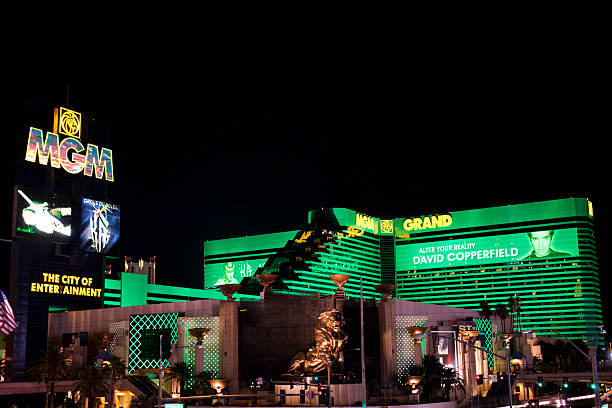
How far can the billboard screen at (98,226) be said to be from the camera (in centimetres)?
9738

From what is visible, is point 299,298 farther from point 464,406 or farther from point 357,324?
point 464,406

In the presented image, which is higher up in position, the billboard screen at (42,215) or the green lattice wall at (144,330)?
the billboard screen at (42,215)

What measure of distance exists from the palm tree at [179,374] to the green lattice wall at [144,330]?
6376mm

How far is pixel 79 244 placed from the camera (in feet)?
316

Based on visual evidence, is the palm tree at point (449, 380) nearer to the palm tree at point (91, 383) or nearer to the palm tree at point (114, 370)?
the palm tree at point (114, 370)

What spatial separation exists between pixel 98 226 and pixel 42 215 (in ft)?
27.1

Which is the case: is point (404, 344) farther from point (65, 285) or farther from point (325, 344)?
point (65, 285)

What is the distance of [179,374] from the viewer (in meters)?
78.7

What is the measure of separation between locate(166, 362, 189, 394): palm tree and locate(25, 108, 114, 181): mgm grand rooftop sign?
32.0m

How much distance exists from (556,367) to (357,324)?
59143mm

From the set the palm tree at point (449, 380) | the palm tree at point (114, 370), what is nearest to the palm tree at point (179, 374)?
the palm tree at point (114, 370)

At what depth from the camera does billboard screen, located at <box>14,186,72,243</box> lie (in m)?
90.6

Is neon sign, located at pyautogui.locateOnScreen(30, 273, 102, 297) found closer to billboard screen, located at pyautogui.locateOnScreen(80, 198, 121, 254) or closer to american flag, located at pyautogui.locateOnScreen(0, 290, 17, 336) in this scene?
billboard screen, located at pyautogui.locateOnScreen(80, 198, 121, 254)

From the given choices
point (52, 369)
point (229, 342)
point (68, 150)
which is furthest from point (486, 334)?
point (68, 150)
